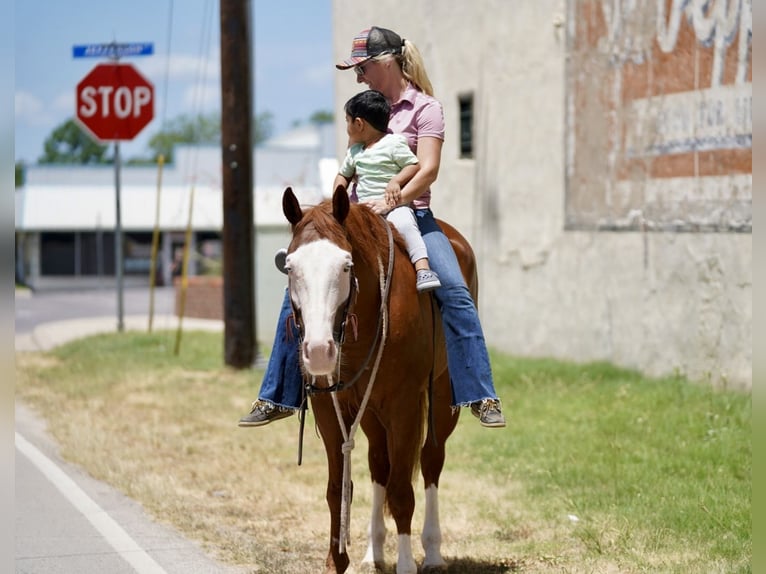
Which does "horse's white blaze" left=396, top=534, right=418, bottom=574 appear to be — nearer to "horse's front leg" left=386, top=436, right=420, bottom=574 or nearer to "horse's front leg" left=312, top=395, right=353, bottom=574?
"horse's front leg" left=386, top=436, right=420, bottom=574

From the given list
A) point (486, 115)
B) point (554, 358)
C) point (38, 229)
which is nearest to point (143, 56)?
point (486, 115)

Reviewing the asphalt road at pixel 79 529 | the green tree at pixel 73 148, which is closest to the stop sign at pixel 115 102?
the asphalt road at pixel 79 529

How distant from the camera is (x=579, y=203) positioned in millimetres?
13711

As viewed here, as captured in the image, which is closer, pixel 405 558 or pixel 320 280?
pixel 320 280

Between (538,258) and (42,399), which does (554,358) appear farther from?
(42,399)

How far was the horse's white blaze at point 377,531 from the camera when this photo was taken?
654 centimetres

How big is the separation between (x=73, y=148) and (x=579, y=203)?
314 ft

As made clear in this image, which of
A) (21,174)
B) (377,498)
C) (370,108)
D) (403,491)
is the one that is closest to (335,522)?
(403,491)

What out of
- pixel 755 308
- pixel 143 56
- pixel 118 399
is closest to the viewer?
pixel 755 308

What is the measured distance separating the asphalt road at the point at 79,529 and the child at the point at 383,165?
2.22m

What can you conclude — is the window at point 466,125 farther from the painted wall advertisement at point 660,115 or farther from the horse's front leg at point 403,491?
the horse's front leg at point 403,491

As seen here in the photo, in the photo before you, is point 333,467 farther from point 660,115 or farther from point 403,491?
point 660,115

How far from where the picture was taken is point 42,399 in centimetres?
1336

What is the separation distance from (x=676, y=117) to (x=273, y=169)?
156ft
